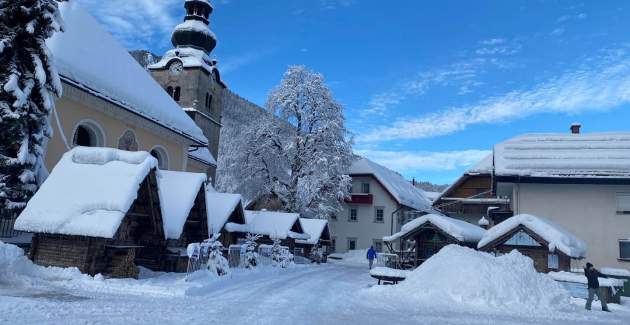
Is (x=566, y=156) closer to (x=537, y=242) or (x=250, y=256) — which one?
(x=537, y=242)

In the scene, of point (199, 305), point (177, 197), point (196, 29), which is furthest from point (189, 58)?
point (199, 305)

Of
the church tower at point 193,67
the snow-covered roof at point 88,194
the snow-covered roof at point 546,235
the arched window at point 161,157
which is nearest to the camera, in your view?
the snow-covered roof at point 88,194

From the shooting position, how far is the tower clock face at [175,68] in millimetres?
39531

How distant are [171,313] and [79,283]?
164 inches

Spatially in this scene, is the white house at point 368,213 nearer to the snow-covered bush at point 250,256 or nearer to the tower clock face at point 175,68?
the tower clock face at point 175,68

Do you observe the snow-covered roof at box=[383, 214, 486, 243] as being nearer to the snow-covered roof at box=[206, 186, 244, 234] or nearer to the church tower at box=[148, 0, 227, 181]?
the snow-covered roof at box=[206, 186, 244, 234]

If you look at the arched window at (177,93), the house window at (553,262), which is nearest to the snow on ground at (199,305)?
the house window at (553,262)

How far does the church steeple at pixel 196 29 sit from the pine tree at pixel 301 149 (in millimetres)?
7713

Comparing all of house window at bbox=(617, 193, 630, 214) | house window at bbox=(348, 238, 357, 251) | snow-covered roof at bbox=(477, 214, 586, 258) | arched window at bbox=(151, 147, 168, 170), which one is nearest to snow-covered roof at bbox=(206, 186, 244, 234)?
arched window at bbox=(151, 147, 168, 170)

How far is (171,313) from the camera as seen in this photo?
32.4 feet

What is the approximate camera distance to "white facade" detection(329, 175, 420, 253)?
4634 cm

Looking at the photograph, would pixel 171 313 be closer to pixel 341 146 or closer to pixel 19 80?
pixel 19 80

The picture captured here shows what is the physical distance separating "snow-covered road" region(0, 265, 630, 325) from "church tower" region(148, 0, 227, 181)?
81.9ft

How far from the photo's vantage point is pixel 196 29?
3988 cm
